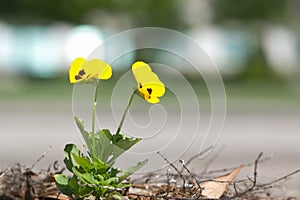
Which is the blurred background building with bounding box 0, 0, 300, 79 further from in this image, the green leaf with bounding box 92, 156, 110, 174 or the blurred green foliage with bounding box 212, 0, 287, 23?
the green leaf with bounding box 92, 156, 110, 174

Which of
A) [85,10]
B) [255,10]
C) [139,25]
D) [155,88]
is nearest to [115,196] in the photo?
[155,88]

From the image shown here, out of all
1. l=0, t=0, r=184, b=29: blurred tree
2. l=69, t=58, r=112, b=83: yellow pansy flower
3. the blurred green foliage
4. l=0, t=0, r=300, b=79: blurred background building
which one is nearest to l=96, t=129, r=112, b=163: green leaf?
l=69, t=58, r=112, b=83: yellow pansy flower

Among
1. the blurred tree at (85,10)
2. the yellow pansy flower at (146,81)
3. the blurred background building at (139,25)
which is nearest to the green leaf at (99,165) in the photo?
the yellow pansy flower at (146,81)

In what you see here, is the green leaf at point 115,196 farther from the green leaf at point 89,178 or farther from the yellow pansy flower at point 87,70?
the yellow pansy flower at point 87,70

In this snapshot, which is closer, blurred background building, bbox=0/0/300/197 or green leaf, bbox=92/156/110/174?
green leaf, bbox=92/156/110/174

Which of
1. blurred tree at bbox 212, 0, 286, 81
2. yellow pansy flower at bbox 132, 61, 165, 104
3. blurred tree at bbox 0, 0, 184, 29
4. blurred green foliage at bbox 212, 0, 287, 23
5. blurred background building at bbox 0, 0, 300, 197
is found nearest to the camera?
yellow pansy flower at bbox 132, 61, 165, 104

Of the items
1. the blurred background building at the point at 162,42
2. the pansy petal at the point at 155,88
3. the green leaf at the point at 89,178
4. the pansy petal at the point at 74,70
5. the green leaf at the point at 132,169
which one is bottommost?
the green leaf at the point at 89,178

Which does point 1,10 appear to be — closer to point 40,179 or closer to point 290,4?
point 290,4

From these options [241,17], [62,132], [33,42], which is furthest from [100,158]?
[241,17]
